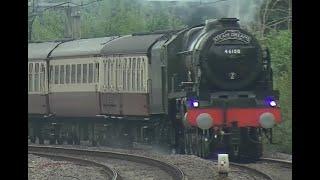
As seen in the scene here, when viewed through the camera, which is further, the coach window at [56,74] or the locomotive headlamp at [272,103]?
the coach window at [56,74]

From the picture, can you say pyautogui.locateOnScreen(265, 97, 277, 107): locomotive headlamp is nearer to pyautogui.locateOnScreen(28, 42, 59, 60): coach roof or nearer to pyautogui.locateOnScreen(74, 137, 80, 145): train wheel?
pyautogui.locateOnScreen(74, 137, 80, 145): train wheel

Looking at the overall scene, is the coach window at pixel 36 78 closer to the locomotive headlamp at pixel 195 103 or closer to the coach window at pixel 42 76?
the coach window at pixel 42 76

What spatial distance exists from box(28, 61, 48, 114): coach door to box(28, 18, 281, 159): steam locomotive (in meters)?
0.19

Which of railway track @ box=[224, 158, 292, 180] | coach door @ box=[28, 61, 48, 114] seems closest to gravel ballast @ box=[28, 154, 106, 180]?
railway track @ box=[224, 158, 292, 180]

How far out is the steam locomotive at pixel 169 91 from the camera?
13656 mm

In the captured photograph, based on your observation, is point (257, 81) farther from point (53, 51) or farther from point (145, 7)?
point (145, 7)

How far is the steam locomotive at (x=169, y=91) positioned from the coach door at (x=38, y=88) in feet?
0.63

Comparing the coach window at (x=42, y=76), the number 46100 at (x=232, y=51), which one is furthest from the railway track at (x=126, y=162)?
the coach window at (x=42, y=76)

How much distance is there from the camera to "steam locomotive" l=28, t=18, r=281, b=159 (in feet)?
44.8

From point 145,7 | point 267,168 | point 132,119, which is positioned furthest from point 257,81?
point 145,7

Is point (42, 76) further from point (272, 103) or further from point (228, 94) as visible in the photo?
point (272, 103)

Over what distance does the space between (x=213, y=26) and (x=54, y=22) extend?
36.2m

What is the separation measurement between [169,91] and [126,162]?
197cm

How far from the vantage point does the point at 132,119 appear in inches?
695
